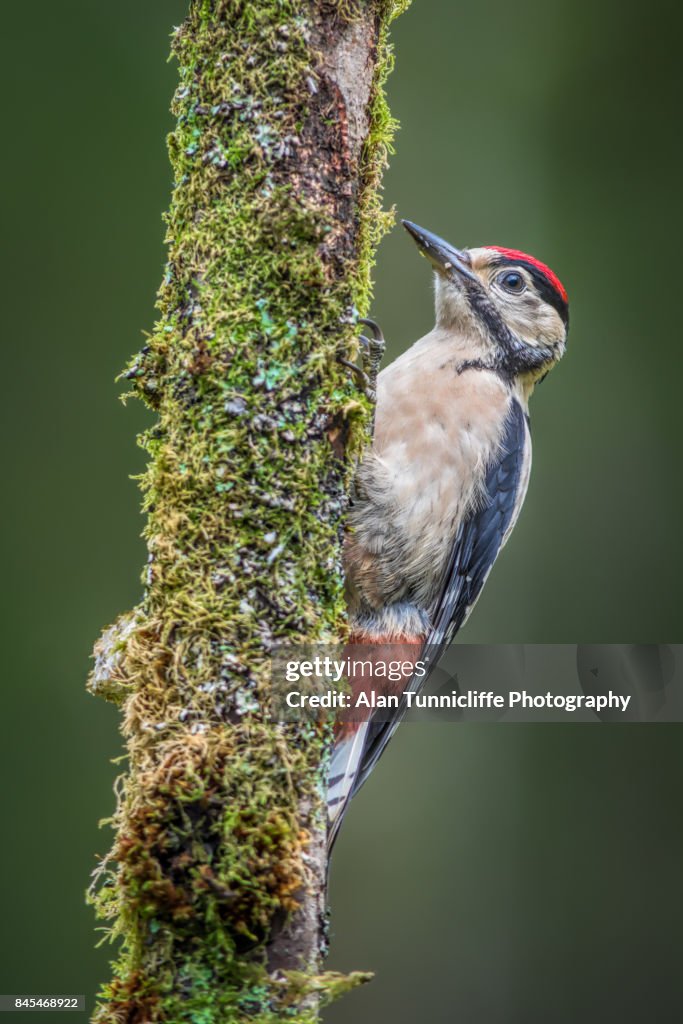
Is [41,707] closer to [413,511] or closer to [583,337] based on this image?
[413,511]

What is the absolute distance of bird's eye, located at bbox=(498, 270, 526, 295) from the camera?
11.1 feet

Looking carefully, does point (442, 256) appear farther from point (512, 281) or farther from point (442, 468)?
point (442, 468)

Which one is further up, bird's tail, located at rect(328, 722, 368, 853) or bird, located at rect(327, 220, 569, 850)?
bird, located at rect(327, 220, 569, 850)

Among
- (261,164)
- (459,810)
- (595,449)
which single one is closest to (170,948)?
(261,164)

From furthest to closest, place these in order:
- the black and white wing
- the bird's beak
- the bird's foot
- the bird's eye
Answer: the bird's eye, the bird's beak, the black and white wing, the bird's foot

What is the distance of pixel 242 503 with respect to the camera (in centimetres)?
193

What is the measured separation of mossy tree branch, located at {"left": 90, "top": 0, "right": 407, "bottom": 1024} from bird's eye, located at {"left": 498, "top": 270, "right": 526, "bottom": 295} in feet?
4.25

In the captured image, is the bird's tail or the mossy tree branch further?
the bird's tail

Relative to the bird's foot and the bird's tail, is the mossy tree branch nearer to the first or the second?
the bird's foot

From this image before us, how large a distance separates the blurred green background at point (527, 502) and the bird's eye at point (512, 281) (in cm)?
252

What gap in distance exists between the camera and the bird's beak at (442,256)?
10.7ft

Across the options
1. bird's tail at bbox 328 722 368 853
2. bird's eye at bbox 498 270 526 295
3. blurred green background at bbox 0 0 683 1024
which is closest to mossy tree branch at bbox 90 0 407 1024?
bird's tail at bbox 328 722 368 853

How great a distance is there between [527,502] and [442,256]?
10.0ft
